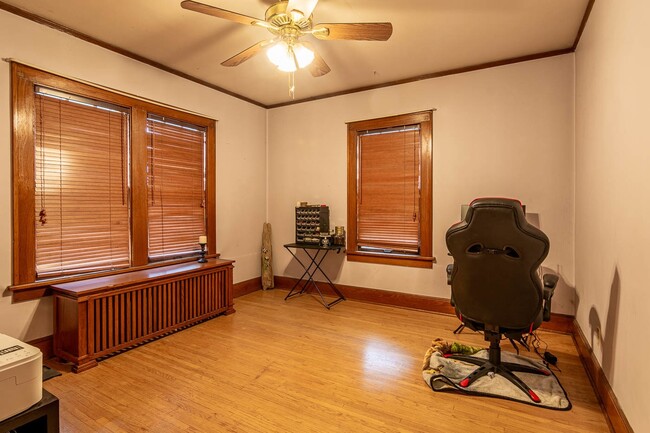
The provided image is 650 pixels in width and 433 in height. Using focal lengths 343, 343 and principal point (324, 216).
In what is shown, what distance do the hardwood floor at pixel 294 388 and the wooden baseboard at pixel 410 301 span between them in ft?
0.64

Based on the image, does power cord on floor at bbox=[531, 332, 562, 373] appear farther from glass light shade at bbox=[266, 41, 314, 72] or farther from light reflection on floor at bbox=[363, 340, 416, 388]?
glass light shade at bbox=[266, 41, 314, 72]

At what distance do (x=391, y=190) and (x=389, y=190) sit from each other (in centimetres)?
3

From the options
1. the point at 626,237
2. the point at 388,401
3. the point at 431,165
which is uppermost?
the point at 431,165

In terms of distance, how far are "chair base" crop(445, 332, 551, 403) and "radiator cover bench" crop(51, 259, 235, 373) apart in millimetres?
2605

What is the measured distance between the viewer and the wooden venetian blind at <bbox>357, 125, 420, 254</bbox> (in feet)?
13.3

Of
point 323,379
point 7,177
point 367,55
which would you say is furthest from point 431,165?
point 7,177

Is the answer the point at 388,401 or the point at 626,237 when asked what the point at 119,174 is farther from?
the point at 626,237

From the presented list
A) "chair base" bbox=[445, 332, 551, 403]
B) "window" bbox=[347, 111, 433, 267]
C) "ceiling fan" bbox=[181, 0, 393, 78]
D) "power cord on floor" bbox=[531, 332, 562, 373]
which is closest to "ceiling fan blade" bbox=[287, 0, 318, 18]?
"ceiling fan" bbox=[181, 0, 393, 78]

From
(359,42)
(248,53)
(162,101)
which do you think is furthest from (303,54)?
(162,101)

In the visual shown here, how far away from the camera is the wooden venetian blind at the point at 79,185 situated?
2791 millimetres

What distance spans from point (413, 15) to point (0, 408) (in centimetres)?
321

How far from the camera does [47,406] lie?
1128 millimetres

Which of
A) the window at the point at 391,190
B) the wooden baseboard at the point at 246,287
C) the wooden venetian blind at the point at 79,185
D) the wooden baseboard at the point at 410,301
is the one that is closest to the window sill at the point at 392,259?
the window at the point at 391,190

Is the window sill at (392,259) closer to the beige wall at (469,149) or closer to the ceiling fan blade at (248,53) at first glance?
the beige wall at (469,149)
